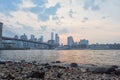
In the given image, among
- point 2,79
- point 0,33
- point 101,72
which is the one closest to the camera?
point 2,79

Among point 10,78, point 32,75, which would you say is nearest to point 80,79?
point 32,75

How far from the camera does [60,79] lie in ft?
46.9

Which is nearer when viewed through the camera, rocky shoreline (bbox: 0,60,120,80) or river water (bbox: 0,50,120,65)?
rocky shoreline (bbox: 0,60,120,80)

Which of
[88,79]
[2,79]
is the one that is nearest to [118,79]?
[88,79]

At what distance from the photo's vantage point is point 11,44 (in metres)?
190

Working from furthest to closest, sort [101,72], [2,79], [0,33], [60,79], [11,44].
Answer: [11,44], [0,33], [101,72], [60,79], [2,79]

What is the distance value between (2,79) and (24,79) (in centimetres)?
128

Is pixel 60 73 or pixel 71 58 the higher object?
pixel 71 58

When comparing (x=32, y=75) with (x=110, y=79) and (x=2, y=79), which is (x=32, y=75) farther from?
(x=110, y=79)

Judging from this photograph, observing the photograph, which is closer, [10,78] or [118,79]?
[10,78]

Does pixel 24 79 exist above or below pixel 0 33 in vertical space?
below

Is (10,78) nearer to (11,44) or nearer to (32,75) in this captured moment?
(32,75)

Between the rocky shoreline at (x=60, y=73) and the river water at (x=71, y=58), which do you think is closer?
the rocky shoreline at (x=60, y=73)

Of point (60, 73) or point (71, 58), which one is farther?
point (71, 58)
